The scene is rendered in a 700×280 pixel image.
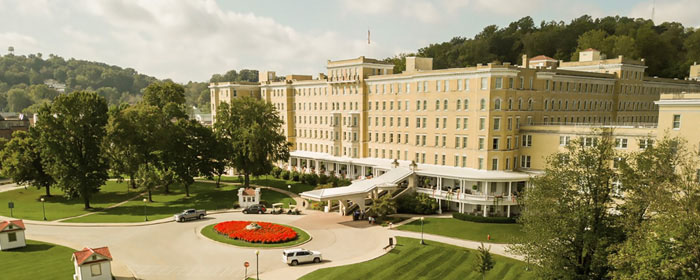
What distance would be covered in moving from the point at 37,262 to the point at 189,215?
15811 millimetres

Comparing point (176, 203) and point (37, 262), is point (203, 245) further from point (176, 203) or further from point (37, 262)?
point (176, 203)

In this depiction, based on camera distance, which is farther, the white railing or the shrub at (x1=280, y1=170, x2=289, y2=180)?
the shrub at (x1=280, y1=170, x2=289, y2=180)

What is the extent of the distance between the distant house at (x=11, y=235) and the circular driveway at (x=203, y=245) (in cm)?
287

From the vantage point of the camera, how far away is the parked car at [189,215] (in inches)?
1892

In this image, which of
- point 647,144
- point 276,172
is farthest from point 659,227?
point 276,172

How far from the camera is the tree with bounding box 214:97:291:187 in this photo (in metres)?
61.6

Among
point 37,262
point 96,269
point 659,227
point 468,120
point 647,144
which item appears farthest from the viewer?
point 468,120

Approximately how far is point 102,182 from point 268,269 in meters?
33.2

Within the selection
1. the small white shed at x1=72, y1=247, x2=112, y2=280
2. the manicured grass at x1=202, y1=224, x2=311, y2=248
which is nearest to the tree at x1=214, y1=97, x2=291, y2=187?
the manicured grass at x1=202, y1=224, x2=311, y2=248

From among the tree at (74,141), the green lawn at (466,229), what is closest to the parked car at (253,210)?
the green lawn at (466,229)

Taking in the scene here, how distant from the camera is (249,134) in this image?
61000 millimetres

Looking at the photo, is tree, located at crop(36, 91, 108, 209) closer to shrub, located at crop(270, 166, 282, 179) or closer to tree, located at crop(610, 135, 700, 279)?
shrub, located at crop(270, 166, 282, 179)

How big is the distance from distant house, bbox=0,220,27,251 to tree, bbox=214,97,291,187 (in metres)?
28.1

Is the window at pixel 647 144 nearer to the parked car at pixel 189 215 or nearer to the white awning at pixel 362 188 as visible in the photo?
the white awning at pixel 362 188
